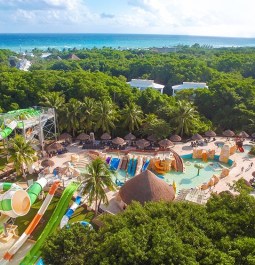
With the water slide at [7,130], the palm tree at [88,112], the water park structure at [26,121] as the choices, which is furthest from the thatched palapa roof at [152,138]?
the water slide at [7,130]

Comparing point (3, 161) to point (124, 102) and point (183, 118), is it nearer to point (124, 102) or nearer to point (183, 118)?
point (124, 102)

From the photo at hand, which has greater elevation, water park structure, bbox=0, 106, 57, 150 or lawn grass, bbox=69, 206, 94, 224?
water park structure, bbox=0, 106, 57, 150

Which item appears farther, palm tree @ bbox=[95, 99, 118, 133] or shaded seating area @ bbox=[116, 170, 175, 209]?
palm tree @ bbox=[95, 99, 118, 133]

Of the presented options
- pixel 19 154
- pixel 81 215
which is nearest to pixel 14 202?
pixel 81 215

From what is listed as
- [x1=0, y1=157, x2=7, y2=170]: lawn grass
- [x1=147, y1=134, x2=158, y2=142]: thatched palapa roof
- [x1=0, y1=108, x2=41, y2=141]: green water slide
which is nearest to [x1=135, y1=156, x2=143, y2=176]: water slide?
[x1=147, y1=134, x2=158, y2=142]: thatched palapa roof

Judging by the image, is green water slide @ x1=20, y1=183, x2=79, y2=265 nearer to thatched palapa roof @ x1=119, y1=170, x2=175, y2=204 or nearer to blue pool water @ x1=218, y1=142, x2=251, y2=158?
thatched palapa roof @ x1=119, y1=170, x2=175, y2=204

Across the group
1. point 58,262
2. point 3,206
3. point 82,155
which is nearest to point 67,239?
point 58,262

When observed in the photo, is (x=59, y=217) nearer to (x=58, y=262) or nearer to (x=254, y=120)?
(x=58, y=262)
